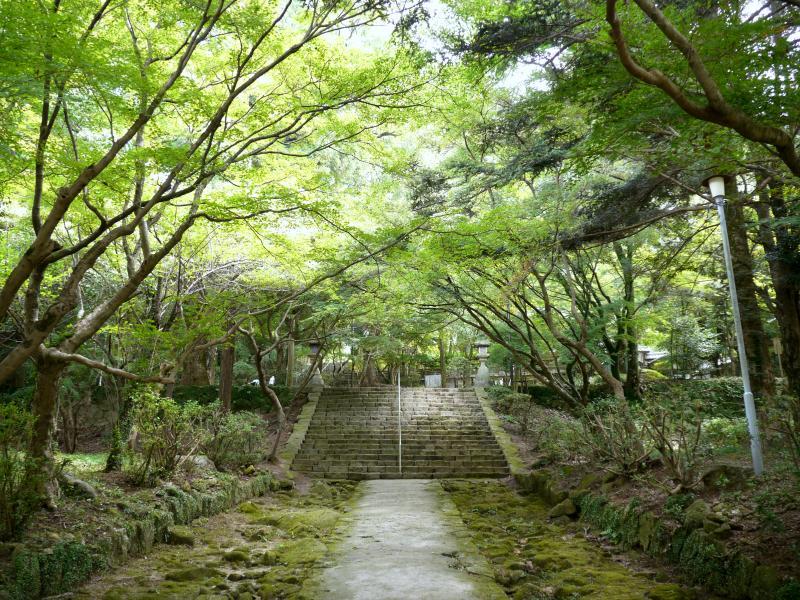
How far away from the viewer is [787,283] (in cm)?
745

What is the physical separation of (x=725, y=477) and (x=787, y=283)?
13.0 ft

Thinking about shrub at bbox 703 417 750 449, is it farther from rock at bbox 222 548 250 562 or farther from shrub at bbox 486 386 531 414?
shrub at bbox 486 386 531 414

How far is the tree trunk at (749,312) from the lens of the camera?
26.1 ft

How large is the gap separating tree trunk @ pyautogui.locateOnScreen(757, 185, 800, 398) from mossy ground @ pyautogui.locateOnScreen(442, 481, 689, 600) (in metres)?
4.03

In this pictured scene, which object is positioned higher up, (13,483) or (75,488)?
(13,483)

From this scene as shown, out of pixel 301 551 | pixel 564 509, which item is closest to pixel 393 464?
pixel 564 509

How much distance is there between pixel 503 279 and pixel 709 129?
6.26 meters

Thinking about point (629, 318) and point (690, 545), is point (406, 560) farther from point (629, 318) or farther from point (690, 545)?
point (629, 318)

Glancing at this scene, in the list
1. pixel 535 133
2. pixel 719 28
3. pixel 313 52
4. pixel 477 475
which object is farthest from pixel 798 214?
pixel 477 475

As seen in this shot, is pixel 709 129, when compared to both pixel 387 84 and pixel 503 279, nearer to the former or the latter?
pixel 387 84

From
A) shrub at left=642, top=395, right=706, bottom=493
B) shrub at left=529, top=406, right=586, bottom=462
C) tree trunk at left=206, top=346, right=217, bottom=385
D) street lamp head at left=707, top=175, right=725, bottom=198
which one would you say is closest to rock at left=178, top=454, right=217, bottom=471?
shrub at left=529, top=406, right=586, bottom=462

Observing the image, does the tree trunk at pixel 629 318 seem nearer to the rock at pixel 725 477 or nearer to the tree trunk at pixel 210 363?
the rock at pixel 725 477

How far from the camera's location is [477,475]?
11477 mm

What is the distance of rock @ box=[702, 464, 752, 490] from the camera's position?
4.83 meters
